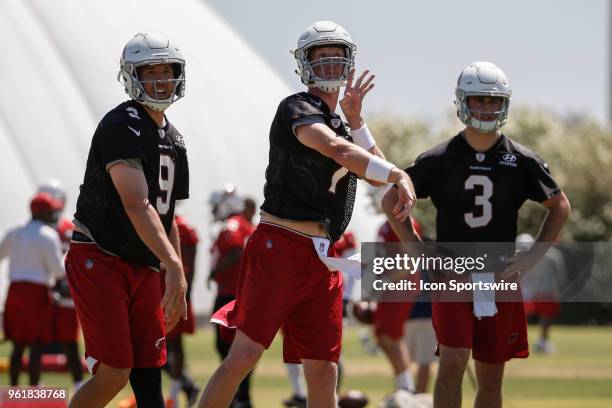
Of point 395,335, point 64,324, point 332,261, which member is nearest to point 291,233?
point 332,261

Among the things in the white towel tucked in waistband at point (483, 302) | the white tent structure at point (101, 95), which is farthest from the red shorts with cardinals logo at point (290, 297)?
the white tent structure at point (101, 95)

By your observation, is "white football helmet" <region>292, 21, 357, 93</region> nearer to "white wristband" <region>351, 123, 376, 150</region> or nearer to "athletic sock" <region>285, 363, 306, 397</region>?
"white wristband" <region>351, 123, 376, 150</region>

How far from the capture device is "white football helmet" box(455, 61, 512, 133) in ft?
26.3

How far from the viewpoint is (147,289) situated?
22.6 feet

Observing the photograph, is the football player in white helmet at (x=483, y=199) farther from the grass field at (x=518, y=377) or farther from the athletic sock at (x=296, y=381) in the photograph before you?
the athletic sock at (x=296, y=381)

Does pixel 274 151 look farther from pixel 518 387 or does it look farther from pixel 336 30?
pixel 518 387

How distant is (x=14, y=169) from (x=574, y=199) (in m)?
28.7

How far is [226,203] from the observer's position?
12930 mm

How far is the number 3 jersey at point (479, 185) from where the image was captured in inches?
316

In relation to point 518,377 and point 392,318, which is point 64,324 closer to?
point 392,318

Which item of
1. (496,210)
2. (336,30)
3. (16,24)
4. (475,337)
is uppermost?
(16,24)

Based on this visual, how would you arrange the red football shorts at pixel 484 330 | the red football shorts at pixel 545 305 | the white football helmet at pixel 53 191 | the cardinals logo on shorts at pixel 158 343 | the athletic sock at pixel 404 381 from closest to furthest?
the cardinals logo on shorts at pixel 158 343 < the red football shorts at pixel 484 330 < the athletic sock at pixel 404 381 < the white football helmet at pixel 53 191 < the red football shorts at pixel 545 305

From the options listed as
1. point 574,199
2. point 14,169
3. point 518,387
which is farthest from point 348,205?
point 574,199

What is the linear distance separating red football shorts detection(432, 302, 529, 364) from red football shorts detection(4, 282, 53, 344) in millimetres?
5691
